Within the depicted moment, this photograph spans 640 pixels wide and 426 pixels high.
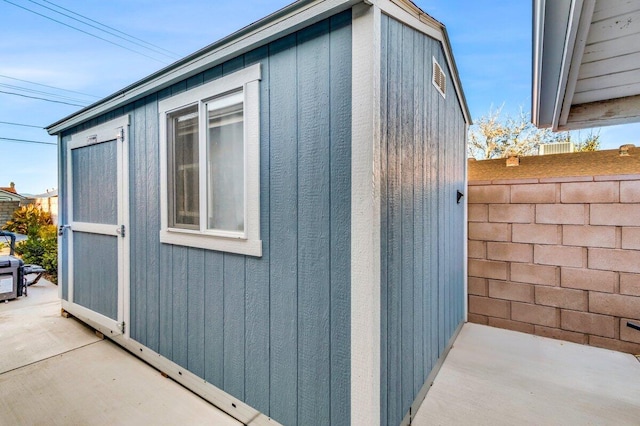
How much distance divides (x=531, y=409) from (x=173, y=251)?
2.73 meters

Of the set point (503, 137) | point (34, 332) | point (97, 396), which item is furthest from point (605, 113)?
point (503, 137)

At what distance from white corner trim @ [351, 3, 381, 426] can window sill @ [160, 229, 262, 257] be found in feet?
2.22

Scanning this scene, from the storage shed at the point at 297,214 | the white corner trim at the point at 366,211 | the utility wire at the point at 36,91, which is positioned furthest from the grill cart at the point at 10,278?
the utility wire at the point at 36,91

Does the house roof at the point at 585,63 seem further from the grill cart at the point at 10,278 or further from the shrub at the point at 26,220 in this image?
the shrub at the point at 26,220

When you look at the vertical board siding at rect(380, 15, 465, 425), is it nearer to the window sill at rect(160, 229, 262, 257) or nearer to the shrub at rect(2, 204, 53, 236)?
the window sill at rect(160, 229, 262, 257)

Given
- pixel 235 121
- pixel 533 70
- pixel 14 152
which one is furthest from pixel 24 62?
pixel 533 70

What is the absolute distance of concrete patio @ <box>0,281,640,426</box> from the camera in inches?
74.4

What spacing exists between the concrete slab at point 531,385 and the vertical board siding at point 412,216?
21cm

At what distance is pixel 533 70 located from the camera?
215 centimetres

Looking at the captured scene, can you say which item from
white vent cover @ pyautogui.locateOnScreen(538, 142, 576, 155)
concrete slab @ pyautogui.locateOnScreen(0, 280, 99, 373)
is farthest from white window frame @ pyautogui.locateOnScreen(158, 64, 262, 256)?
white vent cover @ pyautogui.locateOnScreen(538, 142, 576, 155)

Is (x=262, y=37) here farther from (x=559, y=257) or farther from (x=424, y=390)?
(x=559, y=257)

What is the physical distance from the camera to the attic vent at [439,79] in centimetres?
222

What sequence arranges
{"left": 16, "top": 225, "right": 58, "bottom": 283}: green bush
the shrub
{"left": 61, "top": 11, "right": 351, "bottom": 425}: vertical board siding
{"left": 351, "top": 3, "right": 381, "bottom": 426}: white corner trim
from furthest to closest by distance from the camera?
the shrub, {"left": 16, "top": 225, "right": 58, "bottom": 283}: green bush, {"left": 61, "top": 11, "right": 351, "bottom": 425}: vertical board siding, {"left": 351, "top": 3, "right": 381, "bottom": 426}: white corner trim

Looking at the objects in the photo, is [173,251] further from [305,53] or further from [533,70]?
[533,70]
